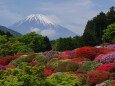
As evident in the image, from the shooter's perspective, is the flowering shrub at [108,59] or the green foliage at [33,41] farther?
the green foliage at [33,41]

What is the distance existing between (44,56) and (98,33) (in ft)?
182

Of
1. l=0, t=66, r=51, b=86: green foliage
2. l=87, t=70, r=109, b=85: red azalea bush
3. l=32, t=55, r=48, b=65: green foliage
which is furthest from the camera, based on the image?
l=32, t=55, r=48, b=65: green foliage

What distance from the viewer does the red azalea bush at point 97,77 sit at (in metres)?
16.7

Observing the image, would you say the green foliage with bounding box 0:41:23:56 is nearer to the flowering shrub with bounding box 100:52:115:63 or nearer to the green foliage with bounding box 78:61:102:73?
the flowering shrub with bounding box 100:52:115:63

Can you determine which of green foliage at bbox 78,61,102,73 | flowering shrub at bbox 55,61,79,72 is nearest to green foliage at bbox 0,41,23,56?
flowering shrub at bbox 55,61,79,72

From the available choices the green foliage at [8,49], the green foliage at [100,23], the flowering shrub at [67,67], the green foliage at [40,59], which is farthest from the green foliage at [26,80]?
the green foliage at [100,23]

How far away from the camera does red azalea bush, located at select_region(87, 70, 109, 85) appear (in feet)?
54.9

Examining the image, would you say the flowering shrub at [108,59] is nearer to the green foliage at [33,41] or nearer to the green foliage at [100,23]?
the green foliage at [100,23]

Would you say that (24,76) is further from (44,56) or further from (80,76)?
(44,56)

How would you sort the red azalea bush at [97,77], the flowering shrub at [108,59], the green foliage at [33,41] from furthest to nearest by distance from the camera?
the green foliage at [33,41] → the flowering shrub at [108,59] → the red azalea bush at [97,77]

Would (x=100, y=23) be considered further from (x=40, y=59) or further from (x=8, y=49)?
(x=40, y=59)

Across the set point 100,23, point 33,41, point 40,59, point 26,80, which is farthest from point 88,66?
point 33,41

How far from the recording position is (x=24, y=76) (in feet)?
34.0

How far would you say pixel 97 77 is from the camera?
55.3ft
